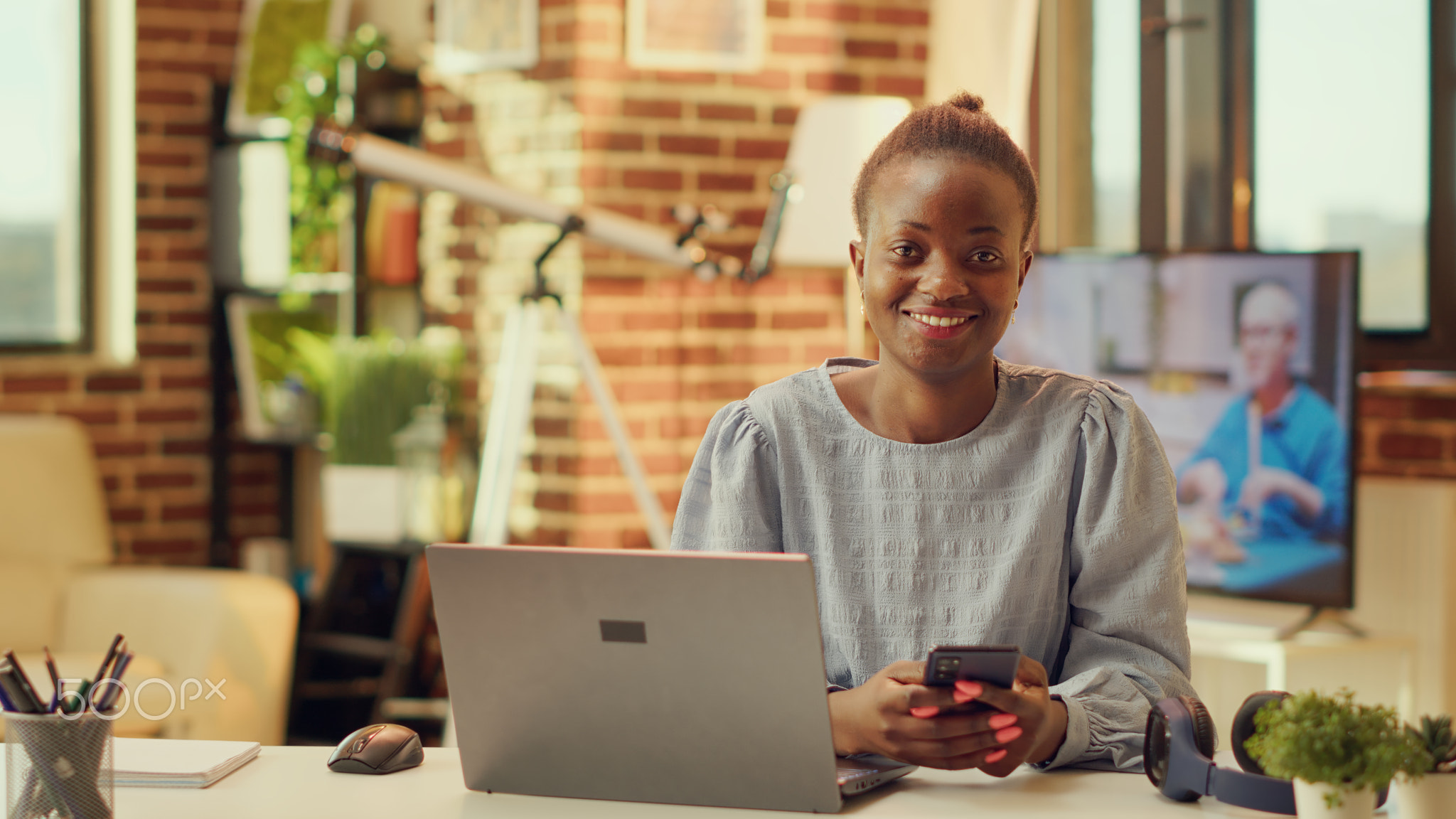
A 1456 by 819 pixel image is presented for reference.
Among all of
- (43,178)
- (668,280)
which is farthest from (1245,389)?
(43,178)

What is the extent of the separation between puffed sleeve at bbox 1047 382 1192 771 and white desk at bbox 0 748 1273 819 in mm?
127

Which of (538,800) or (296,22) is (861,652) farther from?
(296,22)

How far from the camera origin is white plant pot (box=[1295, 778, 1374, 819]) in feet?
3.18

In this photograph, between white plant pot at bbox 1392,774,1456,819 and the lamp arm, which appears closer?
white plant pot at bbox 1392,774,1456,819

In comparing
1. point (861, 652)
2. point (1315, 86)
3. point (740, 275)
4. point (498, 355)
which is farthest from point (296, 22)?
point (861, 652)

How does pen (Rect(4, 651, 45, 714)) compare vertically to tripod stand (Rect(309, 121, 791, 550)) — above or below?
below

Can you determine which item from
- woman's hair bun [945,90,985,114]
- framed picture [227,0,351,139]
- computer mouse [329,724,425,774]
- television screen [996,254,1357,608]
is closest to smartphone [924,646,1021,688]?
computer mouse [329,724,425,774]

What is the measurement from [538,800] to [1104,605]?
54 centimetres

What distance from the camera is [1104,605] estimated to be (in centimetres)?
133

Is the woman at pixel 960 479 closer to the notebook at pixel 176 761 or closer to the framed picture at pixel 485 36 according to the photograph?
the notebook at pixel 176 761

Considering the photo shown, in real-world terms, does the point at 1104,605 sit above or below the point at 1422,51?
below

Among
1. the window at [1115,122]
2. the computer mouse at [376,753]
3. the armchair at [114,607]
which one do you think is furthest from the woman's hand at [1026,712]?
the window at [1115,122]

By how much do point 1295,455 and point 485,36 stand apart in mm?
1961

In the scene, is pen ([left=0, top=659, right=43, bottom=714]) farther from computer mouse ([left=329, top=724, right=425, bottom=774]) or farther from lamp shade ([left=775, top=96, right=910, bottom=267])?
lamp shade ([left=775, top=96, right=910, bottom=267])
